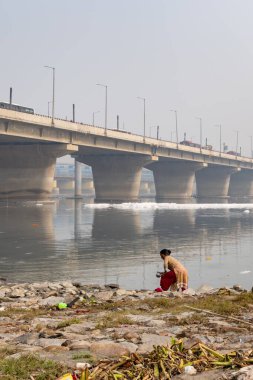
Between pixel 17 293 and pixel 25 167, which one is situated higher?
pixel 25 167

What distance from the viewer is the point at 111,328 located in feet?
32.9

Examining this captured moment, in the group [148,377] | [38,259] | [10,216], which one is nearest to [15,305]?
[148,377]

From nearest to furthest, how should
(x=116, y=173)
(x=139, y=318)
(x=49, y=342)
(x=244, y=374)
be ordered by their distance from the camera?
(x=244, y=374)
(x=49, y=342)
(x=139, y=318)
(x=116, y=173)

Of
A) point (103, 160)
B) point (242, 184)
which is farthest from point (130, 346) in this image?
point (242, 184)

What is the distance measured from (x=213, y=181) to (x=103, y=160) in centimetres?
5229

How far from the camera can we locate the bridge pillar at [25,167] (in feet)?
260

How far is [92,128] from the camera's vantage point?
84.7 m

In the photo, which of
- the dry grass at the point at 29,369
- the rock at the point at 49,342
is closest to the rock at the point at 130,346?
the rock at the point at 49,342

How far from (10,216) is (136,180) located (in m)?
46.7

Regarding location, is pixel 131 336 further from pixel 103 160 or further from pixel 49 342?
pixel 103 160

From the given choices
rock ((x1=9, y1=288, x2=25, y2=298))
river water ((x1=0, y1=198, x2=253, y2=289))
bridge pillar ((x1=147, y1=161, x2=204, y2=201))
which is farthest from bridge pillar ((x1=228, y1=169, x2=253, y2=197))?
rock ((x1=9, y1=288, x2=25, y2=298))

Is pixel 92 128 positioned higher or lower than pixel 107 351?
higher

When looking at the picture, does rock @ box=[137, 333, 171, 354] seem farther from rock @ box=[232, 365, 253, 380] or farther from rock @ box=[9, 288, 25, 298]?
rock @ box=[9, 288, 25, 298]

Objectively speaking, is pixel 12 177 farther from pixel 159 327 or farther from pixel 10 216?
pixel 159 327
